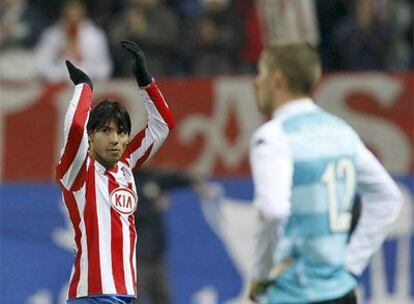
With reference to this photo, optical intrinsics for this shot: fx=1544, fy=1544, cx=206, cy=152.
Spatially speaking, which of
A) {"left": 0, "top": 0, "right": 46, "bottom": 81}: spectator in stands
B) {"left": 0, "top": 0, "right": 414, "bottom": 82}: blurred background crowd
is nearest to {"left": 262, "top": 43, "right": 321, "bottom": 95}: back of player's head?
{"left": 0, "top": 0, "right": 414, "bottom": 82}: blurred background crowd

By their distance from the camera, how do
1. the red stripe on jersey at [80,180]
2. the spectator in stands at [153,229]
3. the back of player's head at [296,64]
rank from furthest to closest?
1. the spectator in stands at [153,229]
2. the red stripe on jersey at [80,180]
3. the back of player's head at [296,64]

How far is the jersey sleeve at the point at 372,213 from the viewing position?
638cm

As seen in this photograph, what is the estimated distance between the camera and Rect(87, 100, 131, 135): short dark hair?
21.8ft

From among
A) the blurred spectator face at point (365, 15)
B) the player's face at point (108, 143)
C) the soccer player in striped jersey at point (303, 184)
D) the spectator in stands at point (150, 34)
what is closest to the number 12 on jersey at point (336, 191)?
the soccer player in striped jersey at point (303, 184)

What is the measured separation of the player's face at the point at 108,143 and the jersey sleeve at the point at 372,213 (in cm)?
104

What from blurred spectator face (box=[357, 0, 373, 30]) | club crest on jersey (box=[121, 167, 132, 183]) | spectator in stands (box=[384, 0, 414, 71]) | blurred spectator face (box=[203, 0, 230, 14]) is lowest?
spectator in stands (box=[384, 0, 414, 71])

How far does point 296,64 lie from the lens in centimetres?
600

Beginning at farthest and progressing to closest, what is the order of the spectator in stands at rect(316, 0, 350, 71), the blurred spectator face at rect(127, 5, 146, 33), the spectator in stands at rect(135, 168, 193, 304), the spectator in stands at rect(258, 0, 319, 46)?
the spectator in stands at rect(316, 0, 350, 71), the blurred spectator face at rect(127, 5, 146, 33), the spectator in stands at rect(258, 0, 319, 46), the spectator in stands at rect(135, 168, 193, 304)

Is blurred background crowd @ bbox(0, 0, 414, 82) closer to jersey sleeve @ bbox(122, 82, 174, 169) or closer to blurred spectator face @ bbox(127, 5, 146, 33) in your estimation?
blurred spectator face @ bbox(127, 5, 146, 33)

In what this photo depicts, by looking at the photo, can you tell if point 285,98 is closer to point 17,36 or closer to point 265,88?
point 265,88

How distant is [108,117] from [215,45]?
7.87 m

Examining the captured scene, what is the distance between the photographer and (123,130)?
262 inches

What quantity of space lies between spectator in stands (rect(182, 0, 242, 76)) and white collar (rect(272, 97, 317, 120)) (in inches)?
329

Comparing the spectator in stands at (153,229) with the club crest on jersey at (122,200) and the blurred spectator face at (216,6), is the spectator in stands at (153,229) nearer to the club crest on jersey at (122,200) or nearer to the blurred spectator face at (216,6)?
the blurred spectator face at (216,6)
